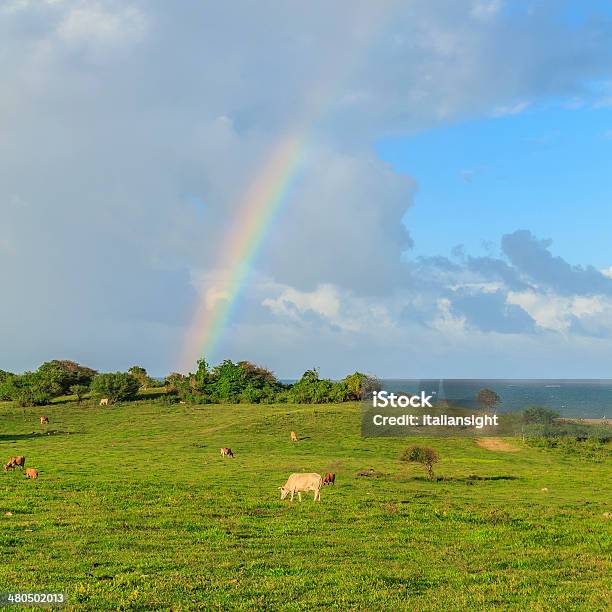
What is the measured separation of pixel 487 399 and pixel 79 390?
8113 cm

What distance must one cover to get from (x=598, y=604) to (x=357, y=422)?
6947 cm

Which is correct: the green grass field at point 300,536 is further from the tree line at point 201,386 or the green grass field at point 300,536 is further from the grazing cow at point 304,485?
the tree line at point 201,386

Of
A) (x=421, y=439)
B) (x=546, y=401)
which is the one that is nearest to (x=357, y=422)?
(x=421, y=439)

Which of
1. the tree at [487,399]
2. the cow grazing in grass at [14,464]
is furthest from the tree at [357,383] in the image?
the cow grazing in grass at [14,464]

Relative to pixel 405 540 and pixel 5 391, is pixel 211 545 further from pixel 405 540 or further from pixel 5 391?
pixel 5 391

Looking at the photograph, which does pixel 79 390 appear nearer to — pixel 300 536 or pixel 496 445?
pixel 496 445

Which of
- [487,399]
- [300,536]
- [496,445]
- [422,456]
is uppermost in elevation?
[487,399]

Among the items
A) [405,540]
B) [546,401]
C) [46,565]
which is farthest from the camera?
[546,401]

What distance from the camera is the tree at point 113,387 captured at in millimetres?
113438

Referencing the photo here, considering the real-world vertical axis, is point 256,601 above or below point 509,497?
above

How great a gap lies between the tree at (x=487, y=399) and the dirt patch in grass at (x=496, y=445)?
6838 mm

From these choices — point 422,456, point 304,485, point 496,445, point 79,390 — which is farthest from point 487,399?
point 79,390

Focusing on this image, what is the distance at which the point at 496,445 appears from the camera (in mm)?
70250

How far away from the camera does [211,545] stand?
61.7 feet
